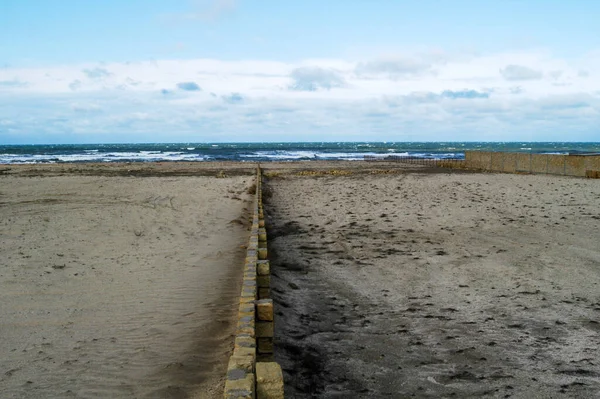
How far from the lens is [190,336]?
554 cm

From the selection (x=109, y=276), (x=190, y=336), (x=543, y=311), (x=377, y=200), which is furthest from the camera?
(x=377, y=200)

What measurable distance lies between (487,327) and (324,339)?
2.05 m

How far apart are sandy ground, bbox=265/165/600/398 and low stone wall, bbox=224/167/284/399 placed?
59cm

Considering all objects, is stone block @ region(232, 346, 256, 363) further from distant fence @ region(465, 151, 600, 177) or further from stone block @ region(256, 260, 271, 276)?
distant fence @ region(465, 151, 600, 177)

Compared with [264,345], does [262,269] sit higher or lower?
higher

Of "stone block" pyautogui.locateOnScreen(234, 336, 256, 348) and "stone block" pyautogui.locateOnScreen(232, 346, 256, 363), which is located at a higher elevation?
"stone block" pyautogui.locateOnScreen(232, 346, 256, 363)

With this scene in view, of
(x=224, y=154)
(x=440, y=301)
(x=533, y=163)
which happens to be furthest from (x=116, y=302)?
(x=224, y=154)

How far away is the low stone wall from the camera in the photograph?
2939mm

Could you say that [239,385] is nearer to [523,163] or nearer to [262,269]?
[262,269]

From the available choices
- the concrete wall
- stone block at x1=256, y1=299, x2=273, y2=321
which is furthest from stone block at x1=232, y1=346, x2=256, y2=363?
the concrete wall

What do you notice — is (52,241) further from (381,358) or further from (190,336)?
(381,358)

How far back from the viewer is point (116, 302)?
668cm

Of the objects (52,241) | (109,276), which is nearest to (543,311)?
(109,276)

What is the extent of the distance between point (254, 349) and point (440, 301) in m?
4.37
